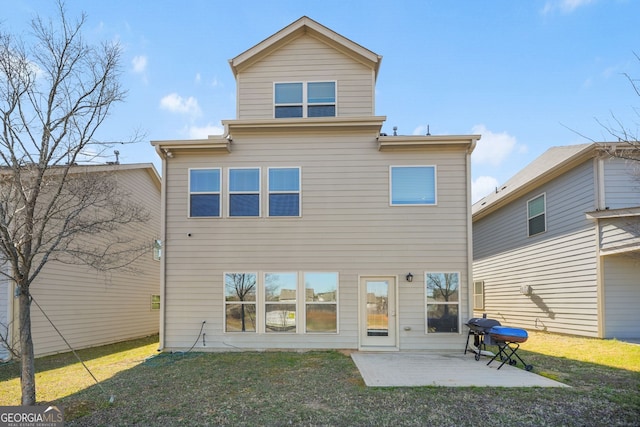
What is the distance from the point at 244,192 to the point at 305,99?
288 centimetres

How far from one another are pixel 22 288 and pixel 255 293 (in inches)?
192

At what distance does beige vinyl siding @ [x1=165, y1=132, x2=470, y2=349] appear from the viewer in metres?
8.94

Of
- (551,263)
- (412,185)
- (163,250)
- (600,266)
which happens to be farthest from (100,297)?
(600,266)

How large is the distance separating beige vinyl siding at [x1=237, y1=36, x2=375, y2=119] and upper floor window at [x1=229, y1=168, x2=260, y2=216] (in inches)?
60.4

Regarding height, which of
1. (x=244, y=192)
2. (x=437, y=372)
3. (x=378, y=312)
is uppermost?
(x=244, y=192)

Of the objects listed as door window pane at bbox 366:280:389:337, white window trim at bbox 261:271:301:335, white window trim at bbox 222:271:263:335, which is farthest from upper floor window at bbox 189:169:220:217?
door window pane at bbox 366:280:389:337

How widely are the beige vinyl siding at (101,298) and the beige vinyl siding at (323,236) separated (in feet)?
10.6

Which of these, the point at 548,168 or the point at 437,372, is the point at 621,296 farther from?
the point at 437,372

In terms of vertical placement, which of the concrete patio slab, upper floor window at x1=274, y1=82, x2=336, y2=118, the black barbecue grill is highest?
upper floor window at x1=274, y1=82, x2=336, y2=118

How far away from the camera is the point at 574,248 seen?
10.6 metres

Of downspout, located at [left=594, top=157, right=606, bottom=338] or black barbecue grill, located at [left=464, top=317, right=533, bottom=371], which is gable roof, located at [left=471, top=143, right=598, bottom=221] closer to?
downspout, located at [left=594, top=157, right=606, bottom=338]

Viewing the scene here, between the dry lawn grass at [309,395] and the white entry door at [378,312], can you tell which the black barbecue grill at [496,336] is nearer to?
the dry lawn grass at [309,395]

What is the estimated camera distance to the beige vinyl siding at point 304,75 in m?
9.76

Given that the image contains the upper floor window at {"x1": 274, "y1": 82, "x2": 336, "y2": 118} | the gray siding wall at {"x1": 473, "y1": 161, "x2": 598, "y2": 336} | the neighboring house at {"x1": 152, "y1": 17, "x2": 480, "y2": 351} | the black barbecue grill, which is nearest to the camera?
the black barbecue grill
